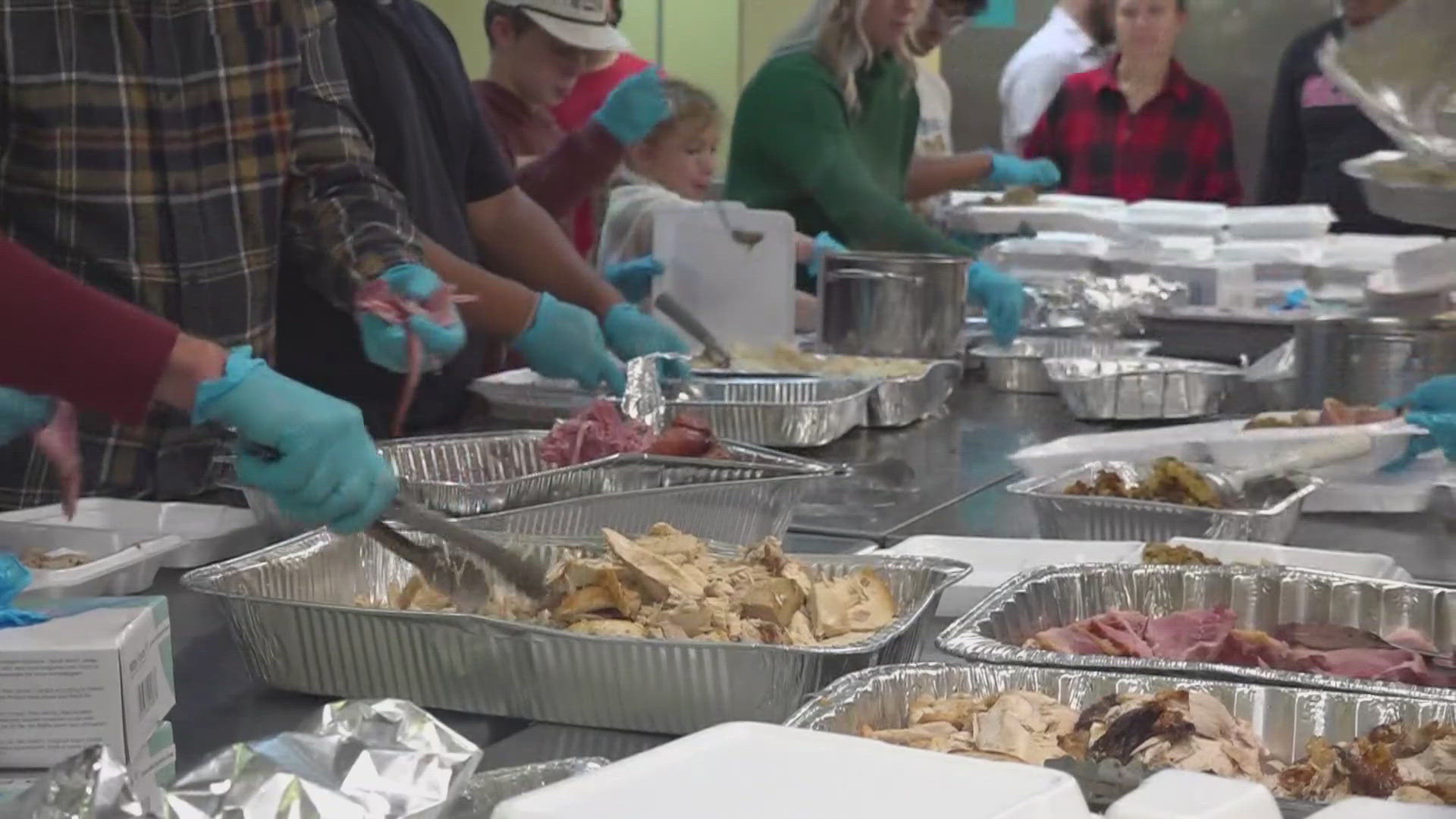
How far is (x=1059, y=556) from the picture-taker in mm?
1772

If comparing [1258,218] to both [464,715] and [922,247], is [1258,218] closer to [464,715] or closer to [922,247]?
[922,247]

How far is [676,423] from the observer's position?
6.74 feet

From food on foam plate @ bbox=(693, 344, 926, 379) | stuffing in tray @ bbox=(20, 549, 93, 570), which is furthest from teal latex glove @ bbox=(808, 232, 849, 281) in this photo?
stuffing in tray @ bbox=(20, 549, 93, 570)

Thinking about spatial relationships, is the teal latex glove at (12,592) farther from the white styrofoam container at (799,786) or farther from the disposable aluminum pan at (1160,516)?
the disposable aluminum pan at (1160,516)

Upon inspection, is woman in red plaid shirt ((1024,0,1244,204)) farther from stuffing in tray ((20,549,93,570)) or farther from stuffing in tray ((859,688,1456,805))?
stuffing in tray ((859,688,1456,805))

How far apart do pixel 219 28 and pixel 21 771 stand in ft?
4.63

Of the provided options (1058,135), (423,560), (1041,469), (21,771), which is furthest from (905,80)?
(21,771)

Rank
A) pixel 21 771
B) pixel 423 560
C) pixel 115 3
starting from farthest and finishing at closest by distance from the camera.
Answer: pixel 115 3, pixel 423 560, pixel 21 771

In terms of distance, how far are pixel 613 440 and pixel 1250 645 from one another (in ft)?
2.90

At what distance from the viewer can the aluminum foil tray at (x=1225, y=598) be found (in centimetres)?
150

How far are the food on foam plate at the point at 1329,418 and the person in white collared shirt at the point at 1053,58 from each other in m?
3.65

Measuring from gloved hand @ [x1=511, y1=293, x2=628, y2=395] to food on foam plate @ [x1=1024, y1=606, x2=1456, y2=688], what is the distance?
1.33 meters

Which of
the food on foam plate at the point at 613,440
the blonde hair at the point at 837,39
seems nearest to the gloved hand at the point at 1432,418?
the food on foam plate at the point at 613,440

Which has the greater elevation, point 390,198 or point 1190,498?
point 390,198
